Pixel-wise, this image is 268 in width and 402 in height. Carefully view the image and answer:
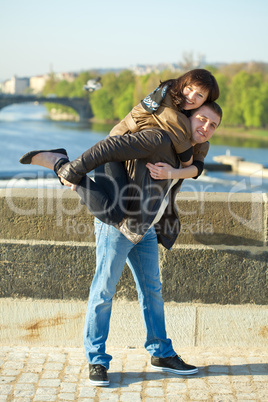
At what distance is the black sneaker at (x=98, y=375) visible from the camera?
9.96ft

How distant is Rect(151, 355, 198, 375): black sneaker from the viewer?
3.20 metres

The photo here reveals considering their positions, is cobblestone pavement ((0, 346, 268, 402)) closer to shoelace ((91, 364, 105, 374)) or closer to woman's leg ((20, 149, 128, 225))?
shoelace ((91, 364, 105, 374))

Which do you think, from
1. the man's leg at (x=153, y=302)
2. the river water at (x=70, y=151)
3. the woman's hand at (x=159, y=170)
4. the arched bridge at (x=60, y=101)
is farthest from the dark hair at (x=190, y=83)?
the arched bridge at (x=60, y=101)

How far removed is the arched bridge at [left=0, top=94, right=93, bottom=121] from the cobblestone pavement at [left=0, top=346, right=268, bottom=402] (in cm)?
6354

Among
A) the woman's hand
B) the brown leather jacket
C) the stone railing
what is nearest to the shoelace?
the stone railing

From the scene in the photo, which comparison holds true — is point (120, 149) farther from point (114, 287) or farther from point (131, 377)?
point (131, 377)

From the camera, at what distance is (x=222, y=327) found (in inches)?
142

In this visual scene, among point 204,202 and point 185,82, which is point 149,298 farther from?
point 185,82

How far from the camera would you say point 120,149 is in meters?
2.70

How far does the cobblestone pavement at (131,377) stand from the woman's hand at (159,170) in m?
1.13

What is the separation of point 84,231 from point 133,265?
534mm

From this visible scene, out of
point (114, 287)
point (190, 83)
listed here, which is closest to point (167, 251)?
point (114, 287)

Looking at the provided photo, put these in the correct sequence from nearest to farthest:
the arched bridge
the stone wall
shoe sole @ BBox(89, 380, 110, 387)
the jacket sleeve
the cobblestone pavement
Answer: the jacket sleeve
the cobblestone pavement
shoe sole @ BBox(89, 380, 110, 387)
the stone wall
the arched bridge

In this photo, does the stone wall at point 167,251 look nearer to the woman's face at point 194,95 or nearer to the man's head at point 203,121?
the man's head at point 203,121
